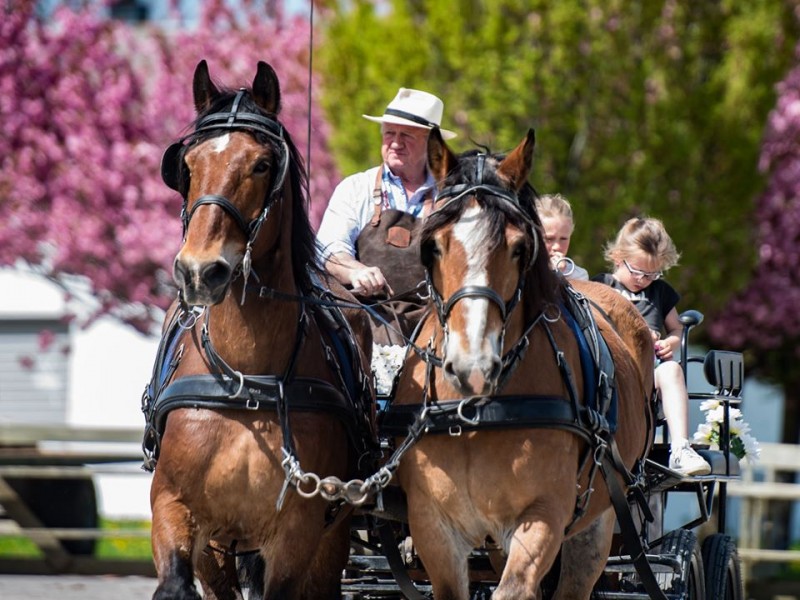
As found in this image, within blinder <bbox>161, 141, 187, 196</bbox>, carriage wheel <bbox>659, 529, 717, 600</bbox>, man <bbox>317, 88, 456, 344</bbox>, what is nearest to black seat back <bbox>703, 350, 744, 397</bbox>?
carriage wheel <bbox>659, 529, 717, 600</bbox>

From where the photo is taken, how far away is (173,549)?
4277mm

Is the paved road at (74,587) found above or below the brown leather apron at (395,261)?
below

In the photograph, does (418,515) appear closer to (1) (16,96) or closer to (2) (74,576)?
(2) (74,576)

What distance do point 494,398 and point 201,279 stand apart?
1004mm

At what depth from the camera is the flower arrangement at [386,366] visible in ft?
18.0

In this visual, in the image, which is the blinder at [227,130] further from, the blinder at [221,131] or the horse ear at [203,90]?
the horse ear at [203,90]

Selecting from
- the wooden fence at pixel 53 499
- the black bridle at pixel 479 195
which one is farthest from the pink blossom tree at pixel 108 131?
the black bridle at pixel 479 195

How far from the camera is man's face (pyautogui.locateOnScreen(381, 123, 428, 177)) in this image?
19.2 ft

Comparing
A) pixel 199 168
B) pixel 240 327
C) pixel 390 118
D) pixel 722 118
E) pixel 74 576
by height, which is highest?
Answer: pixel 722 118

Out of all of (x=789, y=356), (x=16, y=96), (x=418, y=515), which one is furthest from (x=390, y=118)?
(x=16, y=96)

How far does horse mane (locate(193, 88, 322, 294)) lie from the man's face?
1.01 metres

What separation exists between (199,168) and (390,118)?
5.32ft

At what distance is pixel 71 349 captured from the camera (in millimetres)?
17578

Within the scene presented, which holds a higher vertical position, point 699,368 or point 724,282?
point 724,282
